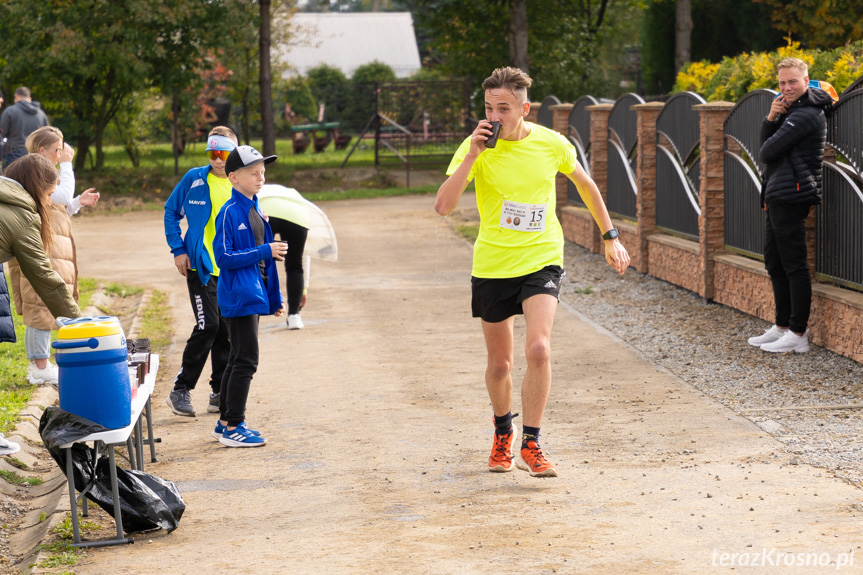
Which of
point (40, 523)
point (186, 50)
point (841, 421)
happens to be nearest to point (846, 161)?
point (841, 421)

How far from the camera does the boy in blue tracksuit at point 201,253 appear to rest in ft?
22.8

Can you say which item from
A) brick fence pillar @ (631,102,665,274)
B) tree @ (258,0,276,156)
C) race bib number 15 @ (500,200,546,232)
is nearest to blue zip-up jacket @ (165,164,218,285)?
race bib number 15 @ (500,200,546,232)

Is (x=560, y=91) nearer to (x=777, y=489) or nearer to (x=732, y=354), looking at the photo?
(x=732, y=354)

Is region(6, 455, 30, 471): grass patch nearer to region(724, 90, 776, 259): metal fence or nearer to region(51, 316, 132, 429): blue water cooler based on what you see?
region(51, 316, 132, 429): blue water cooler

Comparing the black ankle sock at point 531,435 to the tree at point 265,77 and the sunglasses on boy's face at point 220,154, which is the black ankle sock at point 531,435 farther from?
the tree at point 265,77

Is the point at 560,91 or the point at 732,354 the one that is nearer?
the point at 732,354

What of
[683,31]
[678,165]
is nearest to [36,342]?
[678,165]

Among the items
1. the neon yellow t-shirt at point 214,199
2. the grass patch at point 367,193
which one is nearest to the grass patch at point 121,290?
the neon yellow t-shirt at point 214,199

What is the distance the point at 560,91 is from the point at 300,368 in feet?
80.7

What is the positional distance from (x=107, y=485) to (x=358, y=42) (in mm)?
59316

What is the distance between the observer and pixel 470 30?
1258 inches

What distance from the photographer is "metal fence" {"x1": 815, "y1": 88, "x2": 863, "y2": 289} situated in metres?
7.92

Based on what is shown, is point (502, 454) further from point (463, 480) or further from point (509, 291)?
point (509, 291)

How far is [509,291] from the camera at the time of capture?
5.43 metres
